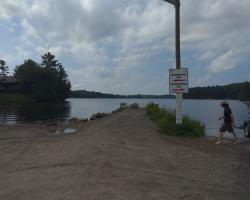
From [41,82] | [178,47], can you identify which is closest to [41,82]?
[41,82]

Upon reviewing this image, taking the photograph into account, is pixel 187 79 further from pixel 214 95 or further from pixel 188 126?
pixel 214 95

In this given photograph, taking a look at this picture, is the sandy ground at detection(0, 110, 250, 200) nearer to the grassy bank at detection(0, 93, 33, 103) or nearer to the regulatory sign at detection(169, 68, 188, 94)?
the regulatory sign at detection(169, 68, 188, 94)

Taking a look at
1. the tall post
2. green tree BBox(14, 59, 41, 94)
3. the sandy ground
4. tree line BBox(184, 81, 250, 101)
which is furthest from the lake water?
tree line BBox(184, 81, 250, 101)

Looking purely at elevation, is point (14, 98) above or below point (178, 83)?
above

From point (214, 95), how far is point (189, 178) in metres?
174

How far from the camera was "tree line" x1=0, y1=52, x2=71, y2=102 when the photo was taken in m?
116

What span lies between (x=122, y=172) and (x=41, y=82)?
112 metres

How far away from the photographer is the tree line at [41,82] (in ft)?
380

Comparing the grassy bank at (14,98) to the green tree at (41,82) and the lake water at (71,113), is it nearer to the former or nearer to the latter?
the green tree at (41,82)

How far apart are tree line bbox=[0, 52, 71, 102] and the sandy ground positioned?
105m

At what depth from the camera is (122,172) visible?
8.00 m

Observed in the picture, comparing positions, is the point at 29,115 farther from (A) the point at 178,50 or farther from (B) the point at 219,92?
(B) the point at 219,92

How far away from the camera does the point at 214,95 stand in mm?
176875

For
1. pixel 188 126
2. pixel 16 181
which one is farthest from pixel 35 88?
pixel 16 181
